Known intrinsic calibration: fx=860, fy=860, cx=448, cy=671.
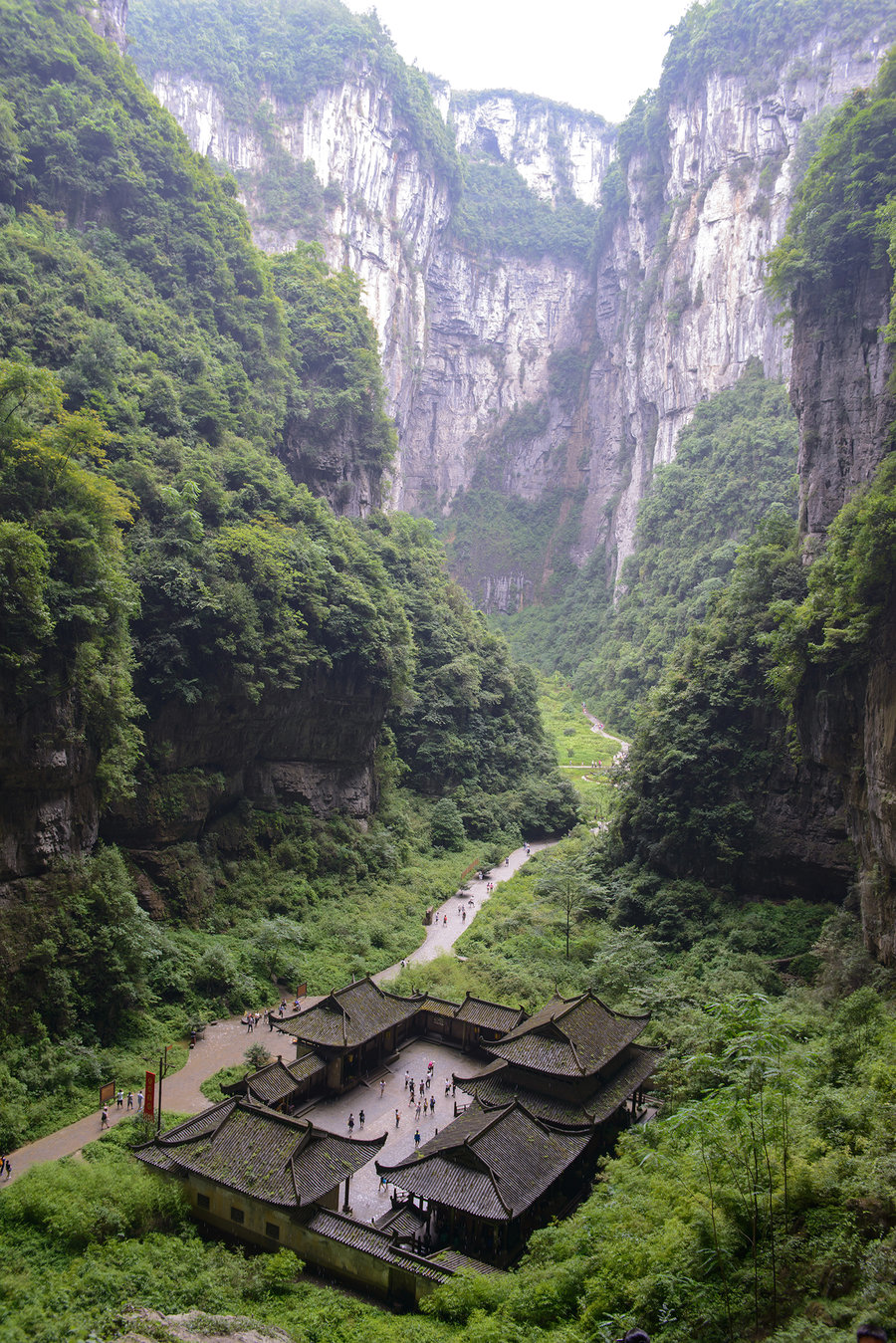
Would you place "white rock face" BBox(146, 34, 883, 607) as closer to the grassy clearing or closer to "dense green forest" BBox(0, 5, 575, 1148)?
the grassy clearing

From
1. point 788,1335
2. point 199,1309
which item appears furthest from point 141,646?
point 788,1335

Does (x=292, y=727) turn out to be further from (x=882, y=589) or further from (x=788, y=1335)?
(x=788, y=1335)

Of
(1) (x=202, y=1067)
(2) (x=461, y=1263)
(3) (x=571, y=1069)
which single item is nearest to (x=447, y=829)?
(1) (x=202, y=1067)

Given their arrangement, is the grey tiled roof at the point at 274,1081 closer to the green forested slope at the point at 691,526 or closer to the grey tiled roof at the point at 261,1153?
the grey tiled roof at the point at 261,1153

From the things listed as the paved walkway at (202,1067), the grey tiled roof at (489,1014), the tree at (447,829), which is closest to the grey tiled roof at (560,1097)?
the paved walkway at (202,1067)

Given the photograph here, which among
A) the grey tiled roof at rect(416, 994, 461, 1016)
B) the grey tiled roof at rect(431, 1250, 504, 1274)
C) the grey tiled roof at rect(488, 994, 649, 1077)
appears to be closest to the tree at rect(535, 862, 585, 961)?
the grey tiled roof at rect(416, 994, 461, 1016)

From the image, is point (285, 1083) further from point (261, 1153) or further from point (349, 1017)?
point (261, 1153)
